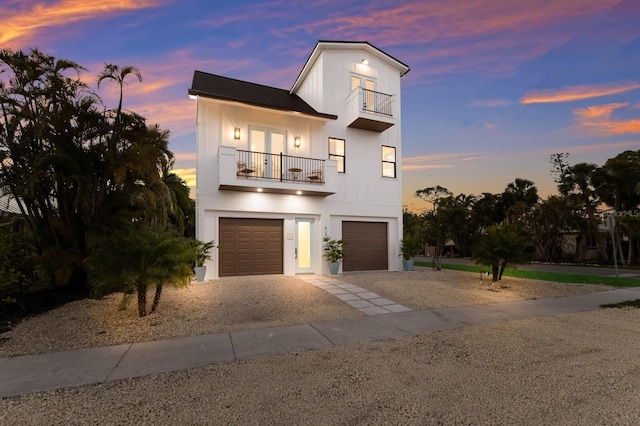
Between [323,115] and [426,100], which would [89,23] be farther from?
[426,100]

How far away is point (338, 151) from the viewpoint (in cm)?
Answer: 1445

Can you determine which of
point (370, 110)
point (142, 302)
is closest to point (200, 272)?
point (142, 302)

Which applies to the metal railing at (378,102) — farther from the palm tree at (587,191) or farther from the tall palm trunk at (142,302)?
the palm tree at (587,191)

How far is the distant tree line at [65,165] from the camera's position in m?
7.61

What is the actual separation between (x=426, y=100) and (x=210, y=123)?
11.7m

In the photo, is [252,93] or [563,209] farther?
[563,209]

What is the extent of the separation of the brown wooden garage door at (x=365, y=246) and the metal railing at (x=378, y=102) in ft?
18.3

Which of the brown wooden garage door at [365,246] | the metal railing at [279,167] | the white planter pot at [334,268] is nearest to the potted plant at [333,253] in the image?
the white planter pot at [334,268]

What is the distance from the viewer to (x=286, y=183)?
1225 centimetres

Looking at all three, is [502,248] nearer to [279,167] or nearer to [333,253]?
[333,253]

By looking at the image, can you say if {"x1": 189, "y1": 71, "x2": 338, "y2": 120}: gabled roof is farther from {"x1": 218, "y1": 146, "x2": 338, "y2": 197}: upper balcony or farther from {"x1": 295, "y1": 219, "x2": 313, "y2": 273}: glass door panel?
{"x1": 295, "y1": 219, "x2": 313, "y2": 273}: glass door panel

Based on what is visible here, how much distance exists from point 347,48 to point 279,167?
281 inches

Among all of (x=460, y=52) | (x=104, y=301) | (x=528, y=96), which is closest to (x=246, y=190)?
(x=104, y=301)

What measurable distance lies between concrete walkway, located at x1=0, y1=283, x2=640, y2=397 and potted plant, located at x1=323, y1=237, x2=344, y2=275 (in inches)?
242
